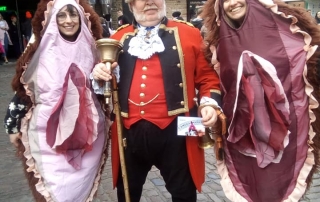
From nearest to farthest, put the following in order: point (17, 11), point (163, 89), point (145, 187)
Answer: point (163, 89) → point (145, 187) → point (17, 11)

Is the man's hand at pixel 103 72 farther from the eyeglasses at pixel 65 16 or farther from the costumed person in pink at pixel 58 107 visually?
the eyeglasses at pixel 65 16

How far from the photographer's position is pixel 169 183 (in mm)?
2383

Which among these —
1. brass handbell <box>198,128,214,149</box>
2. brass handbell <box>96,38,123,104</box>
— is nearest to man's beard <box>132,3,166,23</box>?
brass handbell <box>96,38,123,104</box>

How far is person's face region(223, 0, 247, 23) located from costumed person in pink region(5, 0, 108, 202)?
32.0 inches

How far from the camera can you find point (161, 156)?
2350 millimetres

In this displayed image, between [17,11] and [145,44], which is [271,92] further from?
[17,11]

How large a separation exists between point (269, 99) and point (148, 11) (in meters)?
0.78

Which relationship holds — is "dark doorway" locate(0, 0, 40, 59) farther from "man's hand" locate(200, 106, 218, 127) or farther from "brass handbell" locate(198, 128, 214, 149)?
"man's hand" locate(200, 106, 218, 127)

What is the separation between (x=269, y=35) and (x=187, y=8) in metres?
12.9

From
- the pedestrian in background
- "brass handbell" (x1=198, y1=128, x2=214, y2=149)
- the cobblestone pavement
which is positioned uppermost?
"brass handbell" (x1=198, y1=128, x2=214, y2=149)

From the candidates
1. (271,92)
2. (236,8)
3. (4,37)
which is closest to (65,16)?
(236,8)

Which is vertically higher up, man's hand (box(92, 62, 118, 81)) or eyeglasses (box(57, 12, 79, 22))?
eyeglasses (box(57, 12, 79, 22))

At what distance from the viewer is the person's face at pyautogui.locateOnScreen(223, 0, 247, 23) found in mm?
2178

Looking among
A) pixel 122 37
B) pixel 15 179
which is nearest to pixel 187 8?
pixel 15 179
